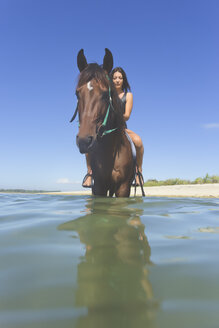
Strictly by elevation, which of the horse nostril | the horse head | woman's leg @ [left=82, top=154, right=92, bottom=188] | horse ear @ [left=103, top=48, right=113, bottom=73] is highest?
horse ear @ [left=103, top=48, right=113, bottom=73]

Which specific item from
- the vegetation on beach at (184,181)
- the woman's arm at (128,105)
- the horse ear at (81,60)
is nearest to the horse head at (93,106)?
the horse ear at (81,60)

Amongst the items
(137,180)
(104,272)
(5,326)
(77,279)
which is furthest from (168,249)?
(137,180)

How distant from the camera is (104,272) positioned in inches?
37.0

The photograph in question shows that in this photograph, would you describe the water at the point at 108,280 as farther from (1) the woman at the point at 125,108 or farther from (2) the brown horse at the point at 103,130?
(1) the woman at the point at 125,108

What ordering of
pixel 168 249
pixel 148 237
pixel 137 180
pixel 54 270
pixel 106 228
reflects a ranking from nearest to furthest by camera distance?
pixel 54 270, pixel 168 249, pixel 148 237, pixel 106 228, pixel 137 180

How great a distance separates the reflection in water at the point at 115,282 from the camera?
65cm

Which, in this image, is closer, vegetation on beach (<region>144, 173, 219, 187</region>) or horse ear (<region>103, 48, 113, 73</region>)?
horse ear (<region>103, 48, 113, 73</region>)

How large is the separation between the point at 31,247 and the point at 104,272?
0.58 m

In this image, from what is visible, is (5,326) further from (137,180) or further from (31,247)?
(137,180)

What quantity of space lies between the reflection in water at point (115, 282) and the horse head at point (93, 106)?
1913 mm

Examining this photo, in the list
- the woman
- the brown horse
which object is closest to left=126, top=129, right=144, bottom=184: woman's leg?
the woman

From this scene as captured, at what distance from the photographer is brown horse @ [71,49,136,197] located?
3.42 meters

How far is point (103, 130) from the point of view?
146 inches

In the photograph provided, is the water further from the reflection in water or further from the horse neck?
the horse neck
